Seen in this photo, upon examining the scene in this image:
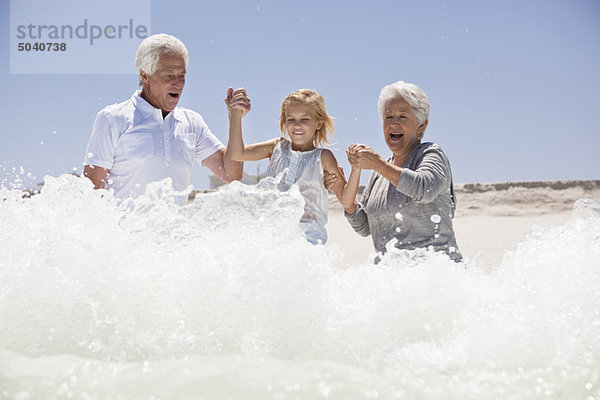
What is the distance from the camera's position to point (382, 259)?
2.67 meters

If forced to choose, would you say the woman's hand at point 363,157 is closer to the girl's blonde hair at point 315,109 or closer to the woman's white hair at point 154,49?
the girl's blonde hair at point 315,109

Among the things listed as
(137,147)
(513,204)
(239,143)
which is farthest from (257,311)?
(513,204)

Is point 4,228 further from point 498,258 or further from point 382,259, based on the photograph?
point 498,258

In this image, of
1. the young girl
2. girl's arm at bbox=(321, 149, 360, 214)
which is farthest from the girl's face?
girl's arm at bbox=(321, 149, 360, 214)

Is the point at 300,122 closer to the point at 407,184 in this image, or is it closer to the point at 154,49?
the point at 407,184

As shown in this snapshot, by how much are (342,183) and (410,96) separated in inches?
26.4

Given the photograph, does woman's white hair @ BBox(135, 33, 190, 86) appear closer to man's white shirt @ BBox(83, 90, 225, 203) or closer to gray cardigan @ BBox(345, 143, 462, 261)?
man's white shirt @ BBox(83, 90, 225, 203)

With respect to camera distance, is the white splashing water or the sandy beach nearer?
Result: the white splashing water

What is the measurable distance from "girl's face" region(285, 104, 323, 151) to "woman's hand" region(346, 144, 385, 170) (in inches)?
15.8

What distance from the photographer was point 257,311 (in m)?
2.07

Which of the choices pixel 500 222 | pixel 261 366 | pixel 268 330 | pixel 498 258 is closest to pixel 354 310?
pixel 268 330

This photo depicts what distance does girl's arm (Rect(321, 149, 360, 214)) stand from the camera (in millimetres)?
3143

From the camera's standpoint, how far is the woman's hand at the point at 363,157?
286 centimetres

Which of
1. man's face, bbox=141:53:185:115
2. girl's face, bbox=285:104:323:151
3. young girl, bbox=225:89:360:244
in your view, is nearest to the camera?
young girl, bbox=225:89:360:244
